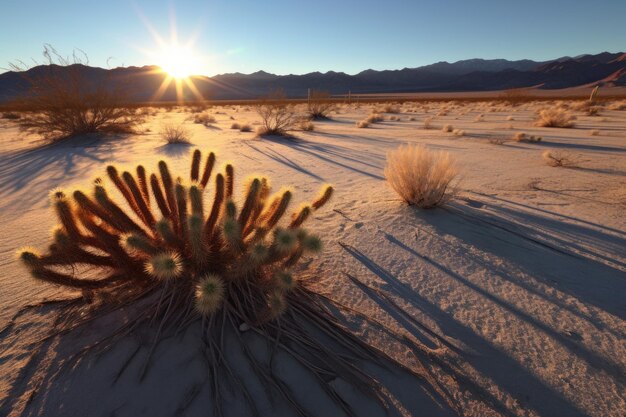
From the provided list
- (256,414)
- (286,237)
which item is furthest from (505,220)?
(256,414)

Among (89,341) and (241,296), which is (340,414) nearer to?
(241,296)

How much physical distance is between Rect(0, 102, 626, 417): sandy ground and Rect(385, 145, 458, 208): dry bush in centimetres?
16

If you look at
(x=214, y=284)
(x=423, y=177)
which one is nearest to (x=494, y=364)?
(x=214, y=284)

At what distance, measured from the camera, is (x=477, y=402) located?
5.24 ft

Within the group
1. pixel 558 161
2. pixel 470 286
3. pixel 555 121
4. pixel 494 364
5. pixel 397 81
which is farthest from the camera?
pixel 397 81

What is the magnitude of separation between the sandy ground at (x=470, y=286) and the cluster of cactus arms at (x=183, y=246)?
16.1 inches

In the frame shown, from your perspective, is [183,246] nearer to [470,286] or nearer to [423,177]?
[470,286]

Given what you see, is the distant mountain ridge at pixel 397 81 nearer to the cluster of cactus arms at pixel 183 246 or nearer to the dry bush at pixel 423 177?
the dry bush at pixel 423 177

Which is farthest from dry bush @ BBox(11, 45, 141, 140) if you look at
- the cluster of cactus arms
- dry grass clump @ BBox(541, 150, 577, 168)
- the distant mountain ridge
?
the distant mountain ridge

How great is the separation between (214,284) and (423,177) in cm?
297

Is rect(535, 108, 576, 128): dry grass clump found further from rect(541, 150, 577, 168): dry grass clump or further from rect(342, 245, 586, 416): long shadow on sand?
rect(342, 245, 586, 416): long shadow on sand

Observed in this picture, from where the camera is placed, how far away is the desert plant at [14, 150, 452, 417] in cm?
169

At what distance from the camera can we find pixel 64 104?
32.9 feet

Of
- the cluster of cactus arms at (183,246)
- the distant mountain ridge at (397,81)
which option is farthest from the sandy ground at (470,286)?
the distant mountain ridge at (397,81)
